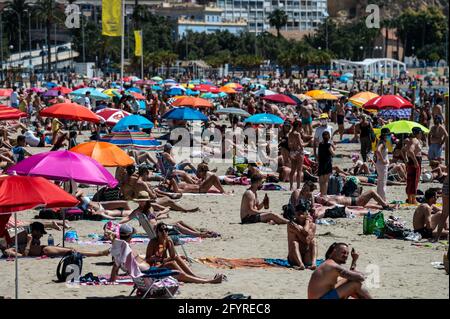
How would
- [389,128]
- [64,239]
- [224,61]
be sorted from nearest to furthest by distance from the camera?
[64,239] < [389,128] < [224,61]

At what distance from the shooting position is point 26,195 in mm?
9367

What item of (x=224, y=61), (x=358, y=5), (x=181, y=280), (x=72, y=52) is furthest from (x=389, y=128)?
(x=358, y=5)

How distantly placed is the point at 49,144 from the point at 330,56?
8000cm

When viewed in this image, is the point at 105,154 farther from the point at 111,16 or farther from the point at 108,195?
the point at 111,16

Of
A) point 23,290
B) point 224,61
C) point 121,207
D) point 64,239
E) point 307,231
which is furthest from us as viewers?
point 224,61

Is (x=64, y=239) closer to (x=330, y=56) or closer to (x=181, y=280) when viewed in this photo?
(x=181, y=280)

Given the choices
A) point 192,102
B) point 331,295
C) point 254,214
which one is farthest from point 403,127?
point 331,295

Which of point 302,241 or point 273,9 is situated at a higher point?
point 273,9

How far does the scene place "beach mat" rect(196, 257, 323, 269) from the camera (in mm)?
11453

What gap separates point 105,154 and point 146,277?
4.55m

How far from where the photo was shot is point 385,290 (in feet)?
33.6

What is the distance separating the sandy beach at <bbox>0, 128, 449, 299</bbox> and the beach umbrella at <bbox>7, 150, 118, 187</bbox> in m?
0.90

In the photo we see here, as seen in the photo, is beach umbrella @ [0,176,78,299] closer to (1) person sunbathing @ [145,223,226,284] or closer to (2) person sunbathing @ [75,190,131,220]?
(1) person sunbathing @ [145,223,226,284]

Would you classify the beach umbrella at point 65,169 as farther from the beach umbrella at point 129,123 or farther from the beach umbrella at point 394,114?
the beach umbrella at point 394,114
